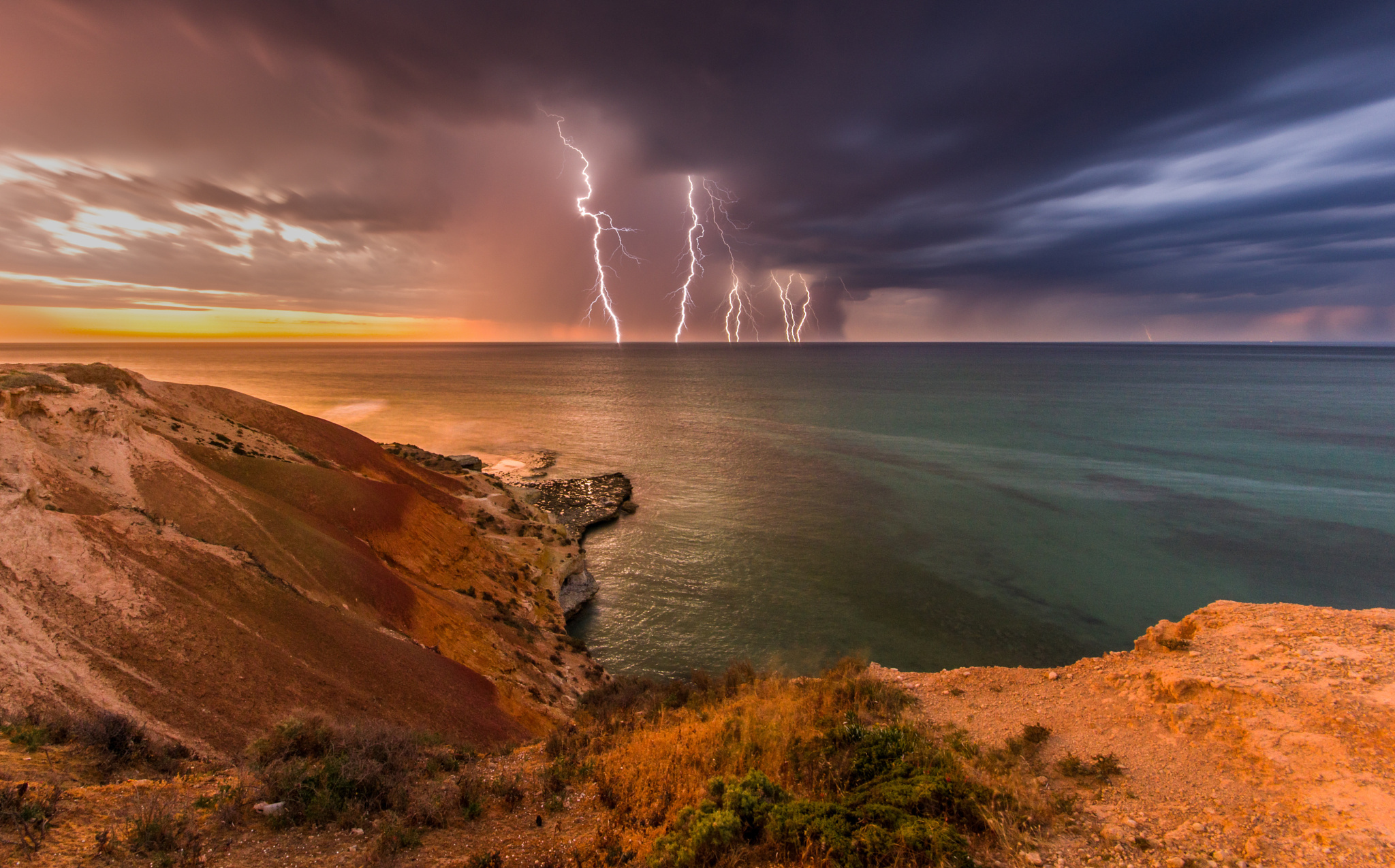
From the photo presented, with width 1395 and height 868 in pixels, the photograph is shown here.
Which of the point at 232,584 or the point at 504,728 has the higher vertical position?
the point at 232,584

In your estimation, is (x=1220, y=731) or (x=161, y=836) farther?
(x=1220, y=731)

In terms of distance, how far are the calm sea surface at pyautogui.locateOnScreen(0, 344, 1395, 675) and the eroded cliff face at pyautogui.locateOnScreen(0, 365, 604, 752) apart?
5.70 meters

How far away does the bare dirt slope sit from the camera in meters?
6.95

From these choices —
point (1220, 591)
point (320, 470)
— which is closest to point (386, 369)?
point (320, 470)

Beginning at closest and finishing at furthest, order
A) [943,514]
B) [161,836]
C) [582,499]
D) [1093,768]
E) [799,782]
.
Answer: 1. [161,836]
2. [799,782]
3. [1093,768]
4. [943,514]
5. [582,499]

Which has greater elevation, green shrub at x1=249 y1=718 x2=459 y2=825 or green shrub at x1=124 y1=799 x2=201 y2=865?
green shrub at x1=124 y1=799 x2=201 y2=865

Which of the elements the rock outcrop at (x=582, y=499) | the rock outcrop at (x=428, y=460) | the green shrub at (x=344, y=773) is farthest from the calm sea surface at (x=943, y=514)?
the green shrub at (x=344, y=773)

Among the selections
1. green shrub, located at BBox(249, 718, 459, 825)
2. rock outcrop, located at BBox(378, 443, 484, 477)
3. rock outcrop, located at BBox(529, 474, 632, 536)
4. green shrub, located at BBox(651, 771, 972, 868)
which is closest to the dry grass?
green shrub, located at BBox(651, 771, 972, 868)

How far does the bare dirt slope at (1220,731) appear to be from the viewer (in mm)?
6945

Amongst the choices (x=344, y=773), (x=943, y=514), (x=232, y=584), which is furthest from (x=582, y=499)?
(x=344, y=773)

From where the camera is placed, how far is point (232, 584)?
462 inches

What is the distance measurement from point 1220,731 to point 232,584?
19879 millimetres

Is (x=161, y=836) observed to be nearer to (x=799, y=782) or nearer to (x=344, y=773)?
(x=344, y=773)

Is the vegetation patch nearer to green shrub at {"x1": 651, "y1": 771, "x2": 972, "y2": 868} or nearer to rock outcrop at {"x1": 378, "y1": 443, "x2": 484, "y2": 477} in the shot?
green shrub at {"x1": 651, "y1": 771, "x2": 972, "y2": 868}
